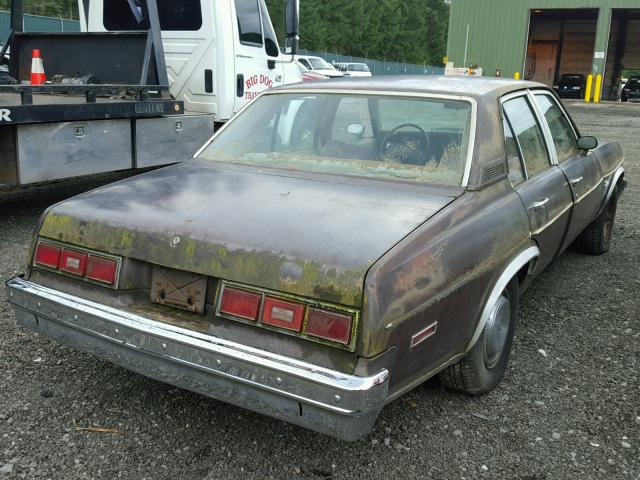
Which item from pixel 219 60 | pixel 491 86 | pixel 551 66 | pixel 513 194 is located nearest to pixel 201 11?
pixel 219 60

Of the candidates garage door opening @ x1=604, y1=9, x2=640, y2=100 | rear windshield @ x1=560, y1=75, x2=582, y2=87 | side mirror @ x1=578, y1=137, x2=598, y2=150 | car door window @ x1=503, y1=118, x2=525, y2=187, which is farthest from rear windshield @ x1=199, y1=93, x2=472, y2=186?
garage door opening @ x1=604, y1=9, x2=640, y2=100

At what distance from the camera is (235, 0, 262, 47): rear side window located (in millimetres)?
7352

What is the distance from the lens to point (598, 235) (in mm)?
5223

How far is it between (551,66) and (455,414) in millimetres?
46522

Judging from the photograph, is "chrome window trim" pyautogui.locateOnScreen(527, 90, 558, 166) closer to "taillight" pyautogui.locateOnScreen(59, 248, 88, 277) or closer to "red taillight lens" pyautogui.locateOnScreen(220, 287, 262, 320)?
"red taillight lens" pyautogui.locateOnScreen(220, 287, 262, 320)

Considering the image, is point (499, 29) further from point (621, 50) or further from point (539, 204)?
point (539, 204)

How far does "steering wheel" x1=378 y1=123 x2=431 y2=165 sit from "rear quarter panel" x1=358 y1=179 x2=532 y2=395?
0.39 metres

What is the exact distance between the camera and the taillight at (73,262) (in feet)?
8.75

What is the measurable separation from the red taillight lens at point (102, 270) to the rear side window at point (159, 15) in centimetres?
518

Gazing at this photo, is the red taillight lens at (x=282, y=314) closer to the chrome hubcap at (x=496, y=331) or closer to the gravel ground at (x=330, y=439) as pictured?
the gravel ground at (x=330, y=439)

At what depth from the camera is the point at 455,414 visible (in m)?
2.89

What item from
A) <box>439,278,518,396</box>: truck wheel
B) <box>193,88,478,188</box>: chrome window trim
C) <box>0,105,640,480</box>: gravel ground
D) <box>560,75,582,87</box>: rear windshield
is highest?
<box>560,75,582,87</box>: rear windshield

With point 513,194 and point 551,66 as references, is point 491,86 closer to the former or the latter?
A: point 513,194

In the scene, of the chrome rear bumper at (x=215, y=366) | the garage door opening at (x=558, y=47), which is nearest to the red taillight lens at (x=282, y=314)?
the chrome rear bumper at (x=215, y=366)
